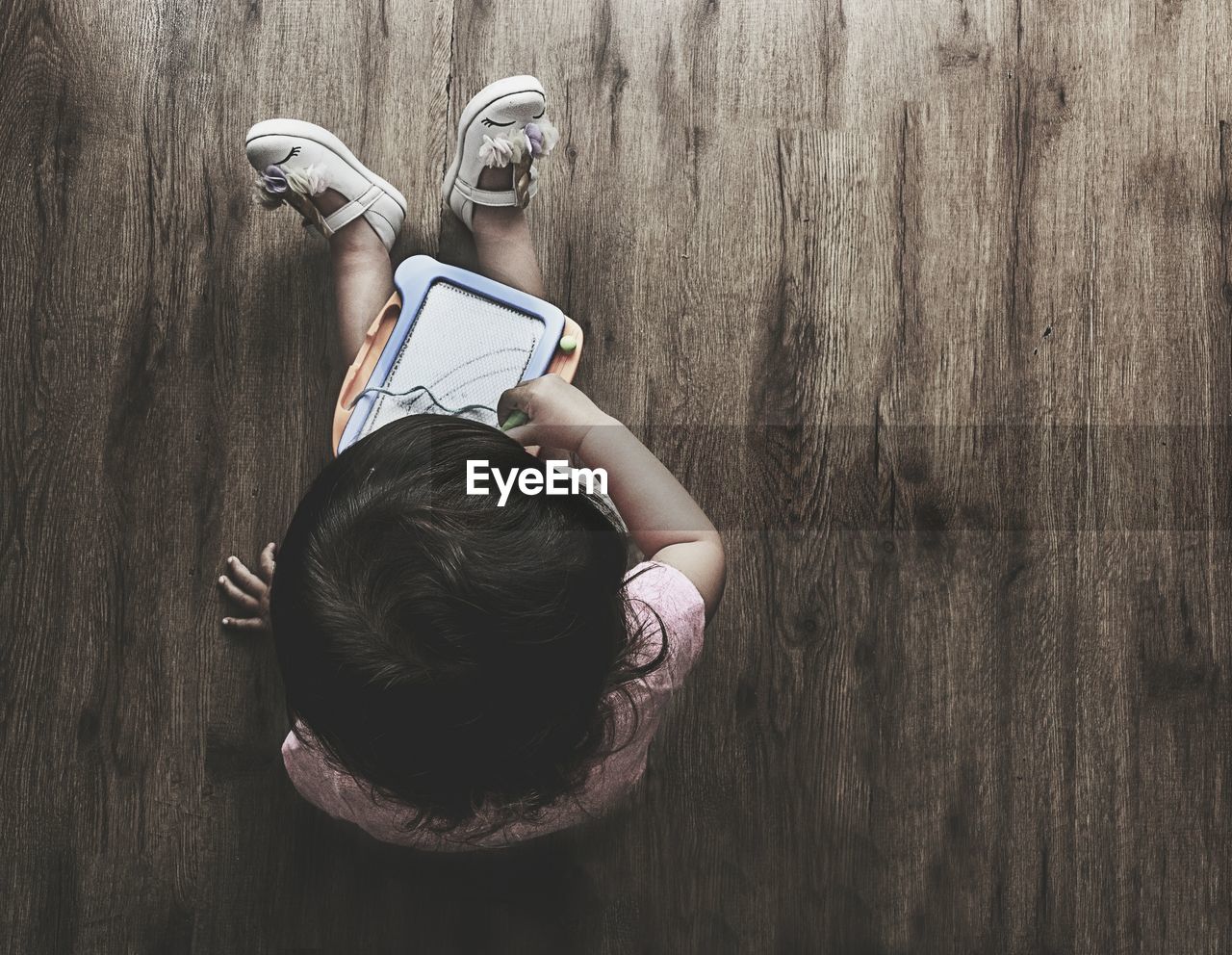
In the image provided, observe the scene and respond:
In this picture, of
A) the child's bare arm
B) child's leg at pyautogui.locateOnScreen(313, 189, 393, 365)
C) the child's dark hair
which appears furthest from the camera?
child's leg at pyautogui.locateOnScreen(313, 189, 393, 365)

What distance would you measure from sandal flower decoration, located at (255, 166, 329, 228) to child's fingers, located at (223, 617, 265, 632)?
0.41 m

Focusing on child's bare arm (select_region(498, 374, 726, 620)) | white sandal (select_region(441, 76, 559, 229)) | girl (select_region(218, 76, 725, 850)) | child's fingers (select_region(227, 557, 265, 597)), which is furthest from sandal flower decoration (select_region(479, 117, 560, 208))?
child's fingers (select_region(227, 557, 265, 597))

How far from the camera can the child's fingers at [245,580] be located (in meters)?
0.85

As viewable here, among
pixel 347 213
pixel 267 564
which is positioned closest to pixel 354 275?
pixel 347 213

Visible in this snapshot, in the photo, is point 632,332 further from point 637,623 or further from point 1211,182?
point 1211,182

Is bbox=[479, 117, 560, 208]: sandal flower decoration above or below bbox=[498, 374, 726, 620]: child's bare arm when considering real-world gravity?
above

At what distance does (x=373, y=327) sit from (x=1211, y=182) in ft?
2.94

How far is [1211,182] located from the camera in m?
0.90

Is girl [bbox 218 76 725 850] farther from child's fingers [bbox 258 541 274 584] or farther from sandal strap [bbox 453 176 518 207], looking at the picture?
sandal strap [bbox 453 176 518 207]

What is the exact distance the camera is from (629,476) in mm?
760

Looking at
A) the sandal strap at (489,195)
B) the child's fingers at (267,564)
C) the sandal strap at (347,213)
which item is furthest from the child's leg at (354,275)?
the child's fingers at (267,564)

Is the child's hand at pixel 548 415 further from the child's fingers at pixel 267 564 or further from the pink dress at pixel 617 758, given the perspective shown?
the child's fingers at pixel 267 564

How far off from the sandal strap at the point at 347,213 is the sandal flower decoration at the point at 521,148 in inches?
4.9

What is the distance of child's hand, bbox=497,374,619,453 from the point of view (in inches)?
29.9
